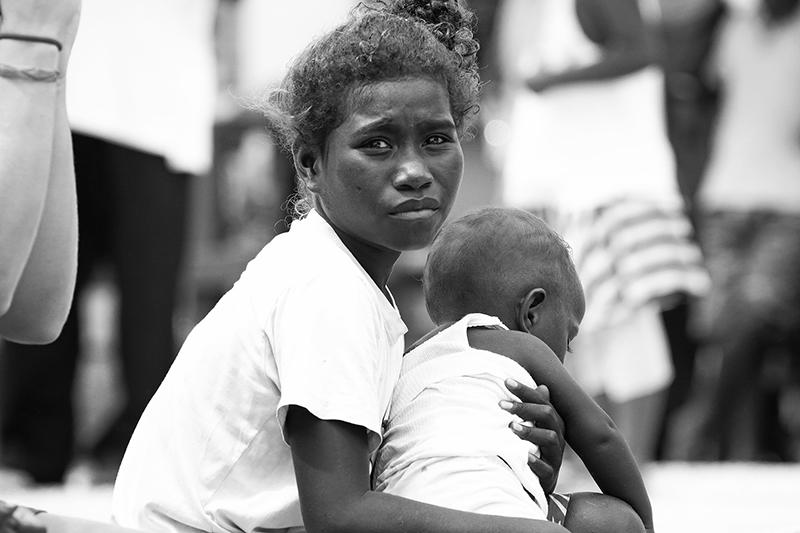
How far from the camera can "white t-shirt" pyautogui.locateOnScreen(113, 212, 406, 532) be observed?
5.21ft

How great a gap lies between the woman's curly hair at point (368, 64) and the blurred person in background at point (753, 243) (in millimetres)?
3571

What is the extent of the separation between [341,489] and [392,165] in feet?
1.60

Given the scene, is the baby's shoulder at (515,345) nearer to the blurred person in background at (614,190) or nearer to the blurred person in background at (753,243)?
the blurred person in background at (614,190)

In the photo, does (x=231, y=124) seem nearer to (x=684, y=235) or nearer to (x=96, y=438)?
(x=96, y=438)

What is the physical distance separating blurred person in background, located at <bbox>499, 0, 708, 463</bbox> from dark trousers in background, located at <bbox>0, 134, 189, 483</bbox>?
1239 mm

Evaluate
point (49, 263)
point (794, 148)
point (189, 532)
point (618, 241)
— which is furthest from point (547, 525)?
point (794, 148)

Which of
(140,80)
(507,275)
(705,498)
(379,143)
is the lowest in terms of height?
(705,498)

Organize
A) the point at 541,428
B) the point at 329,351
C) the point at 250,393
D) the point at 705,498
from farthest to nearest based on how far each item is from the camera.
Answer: the point at 705,498
the point at 541,428
the point at 250,393
the point at 329,351

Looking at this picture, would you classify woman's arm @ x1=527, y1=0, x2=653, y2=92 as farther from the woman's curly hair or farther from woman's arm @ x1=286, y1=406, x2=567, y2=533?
woman's arm @ x1=286, y1=406, x2=567, y2=533

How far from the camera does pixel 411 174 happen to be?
5.63ft

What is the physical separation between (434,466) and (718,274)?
13.7 ft

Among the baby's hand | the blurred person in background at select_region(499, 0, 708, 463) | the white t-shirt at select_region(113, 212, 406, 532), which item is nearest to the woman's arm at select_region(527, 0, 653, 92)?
the blurred person in background at select_region(499, 0, 708, 463)

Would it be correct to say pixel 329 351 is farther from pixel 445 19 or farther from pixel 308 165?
pixel 445 19

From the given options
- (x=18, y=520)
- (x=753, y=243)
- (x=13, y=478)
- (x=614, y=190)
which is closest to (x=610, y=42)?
(x=614, y=190)
